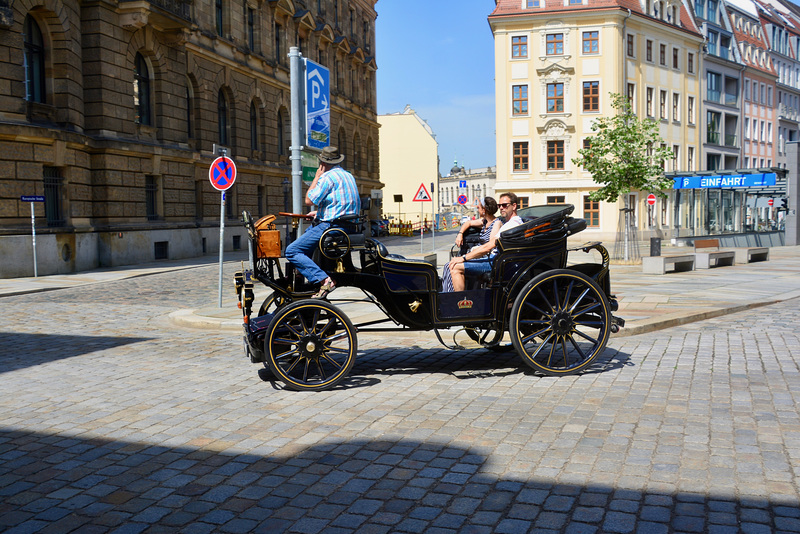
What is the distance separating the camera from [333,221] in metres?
6.78

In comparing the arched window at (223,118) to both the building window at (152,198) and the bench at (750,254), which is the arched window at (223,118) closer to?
the building window at (152,198)

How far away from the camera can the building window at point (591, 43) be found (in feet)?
165

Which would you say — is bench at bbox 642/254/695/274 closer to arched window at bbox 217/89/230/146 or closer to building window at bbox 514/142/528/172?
arched window at bbox 217/89/230/146

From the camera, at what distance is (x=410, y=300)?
6.90 meters

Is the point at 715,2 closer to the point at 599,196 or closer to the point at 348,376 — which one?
the point at 599,196

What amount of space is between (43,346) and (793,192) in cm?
3804

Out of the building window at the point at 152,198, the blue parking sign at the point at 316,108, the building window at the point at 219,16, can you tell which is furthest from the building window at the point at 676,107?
the blue parking sign at the point at 316,108

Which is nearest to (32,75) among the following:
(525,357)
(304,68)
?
(304,68)

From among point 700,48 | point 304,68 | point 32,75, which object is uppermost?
point 700,48

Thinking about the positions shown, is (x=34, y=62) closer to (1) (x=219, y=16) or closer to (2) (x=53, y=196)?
(2) (x=53, y=196)

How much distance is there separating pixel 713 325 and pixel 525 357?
4867 mm

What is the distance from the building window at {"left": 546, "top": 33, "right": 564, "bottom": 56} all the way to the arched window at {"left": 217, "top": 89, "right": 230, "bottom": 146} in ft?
79.0

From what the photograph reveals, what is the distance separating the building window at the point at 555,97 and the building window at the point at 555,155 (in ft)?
7.01

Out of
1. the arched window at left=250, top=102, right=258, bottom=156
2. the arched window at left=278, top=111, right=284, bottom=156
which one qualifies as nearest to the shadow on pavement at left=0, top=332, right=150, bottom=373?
the arched window at left=250, top=102, right=258, bottom=156
